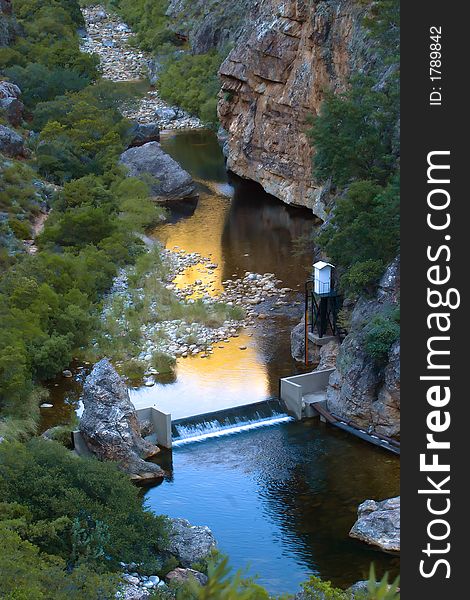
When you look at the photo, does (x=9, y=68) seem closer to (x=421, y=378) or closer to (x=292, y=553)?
(x=292, y=553)

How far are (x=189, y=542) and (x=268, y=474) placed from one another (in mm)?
4921

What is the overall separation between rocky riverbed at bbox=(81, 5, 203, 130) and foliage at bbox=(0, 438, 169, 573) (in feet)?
176

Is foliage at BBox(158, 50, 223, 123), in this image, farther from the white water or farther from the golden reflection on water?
the white water

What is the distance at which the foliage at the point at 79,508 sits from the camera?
22375mm

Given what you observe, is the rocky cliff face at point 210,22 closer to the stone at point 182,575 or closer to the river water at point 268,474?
the river water at point 268,474

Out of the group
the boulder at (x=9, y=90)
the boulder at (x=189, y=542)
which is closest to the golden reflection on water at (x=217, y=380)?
the boulder at (x=189, y=542)

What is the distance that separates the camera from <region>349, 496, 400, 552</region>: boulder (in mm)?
25047

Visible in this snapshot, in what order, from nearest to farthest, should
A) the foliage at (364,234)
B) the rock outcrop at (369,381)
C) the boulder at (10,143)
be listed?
the rock outcrop at (369,381)
the foliage at (364,234)
the boulder at (10,143)

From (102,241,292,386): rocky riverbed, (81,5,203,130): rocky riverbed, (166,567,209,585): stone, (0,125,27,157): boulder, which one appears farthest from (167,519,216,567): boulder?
(81,5,203,130): rocky riverbed

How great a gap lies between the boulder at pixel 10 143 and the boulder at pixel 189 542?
34822mm

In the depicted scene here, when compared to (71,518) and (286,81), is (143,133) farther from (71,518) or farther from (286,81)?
(71,518)

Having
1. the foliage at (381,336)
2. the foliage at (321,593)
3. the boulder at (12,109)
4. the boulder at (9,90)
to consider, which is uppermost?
the boulder at (9,90)

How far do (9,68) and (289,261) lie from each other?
105 ft

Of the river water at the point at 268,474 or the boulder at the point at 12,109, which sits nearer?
the river water at the point at 268,474
